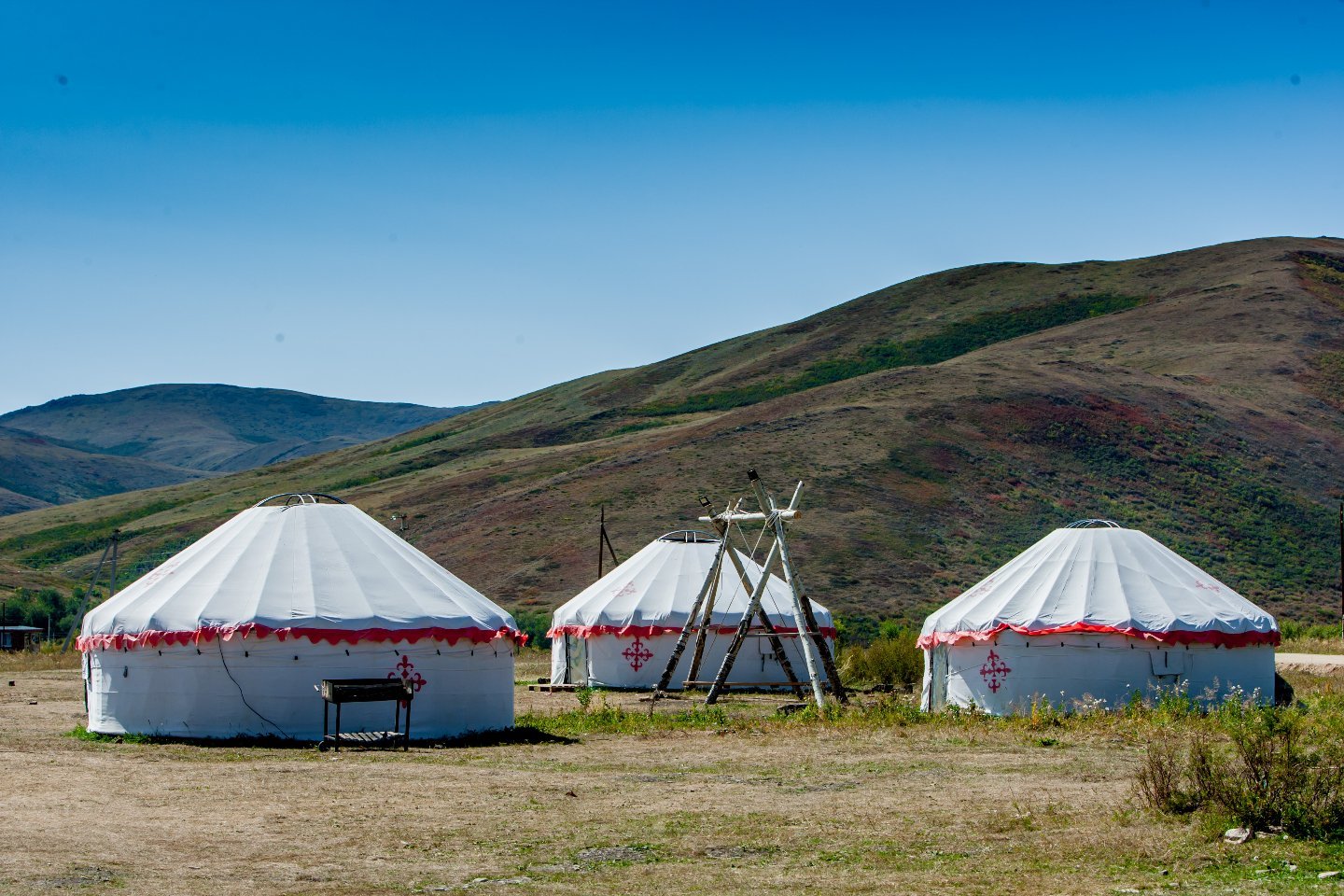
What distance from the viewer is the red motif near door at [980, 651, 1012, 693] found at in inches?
862

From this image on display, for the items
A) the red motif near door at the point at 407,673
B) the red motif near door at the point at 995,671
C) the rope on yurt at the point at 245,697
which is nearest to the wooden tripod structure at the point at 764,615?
the red motif near door at the point at 995,671

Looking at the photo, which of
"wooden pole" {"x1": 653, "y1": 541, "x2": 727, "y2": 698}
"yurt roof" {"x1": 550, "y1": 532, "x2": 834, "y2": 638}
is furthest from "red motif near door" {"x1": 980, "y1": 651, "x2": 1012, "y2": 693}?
"yurt roof" {"x1": 550, "y1": 532, "x2": 834, "y2": 638}

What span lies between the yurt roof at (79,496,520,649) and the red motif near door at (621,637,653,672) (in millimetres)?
10876

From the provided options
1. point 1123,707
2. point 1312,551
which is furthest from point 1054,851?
point 1312,551

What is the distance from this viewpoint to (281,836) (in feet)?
36.3

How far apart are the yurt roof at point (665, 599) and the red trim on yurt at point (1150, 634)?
832 centimetres

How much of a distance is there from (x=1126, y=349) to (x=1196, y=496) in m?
27.1

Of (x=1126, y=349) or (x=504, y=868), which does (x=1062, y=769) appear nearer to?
(x=504, y=868)

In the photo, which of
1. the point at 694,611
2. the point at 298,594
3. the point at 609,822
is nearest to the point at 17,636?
the point at 694,611

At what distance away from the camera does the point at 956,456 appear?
70500 mm

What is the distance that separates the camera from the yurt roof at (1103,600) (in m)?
21.5

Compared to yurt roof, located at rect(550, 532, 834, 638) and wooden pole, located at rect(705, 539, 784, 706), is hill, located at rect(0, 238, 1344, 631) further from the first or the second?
wooden pole, located at rect(705, 539, 784, 706)

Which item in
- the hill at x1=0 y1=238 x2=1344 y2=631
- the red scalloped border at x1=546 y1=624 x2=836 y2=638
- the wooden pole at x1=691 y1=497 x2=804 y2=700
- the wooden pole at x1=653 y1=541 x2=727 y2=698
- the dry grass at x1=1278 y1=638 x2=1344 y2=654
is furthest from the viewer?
the hill at x1=0 y1=238 x2=1344 y2=631

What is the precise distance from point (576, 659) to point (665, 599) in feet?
7.32
